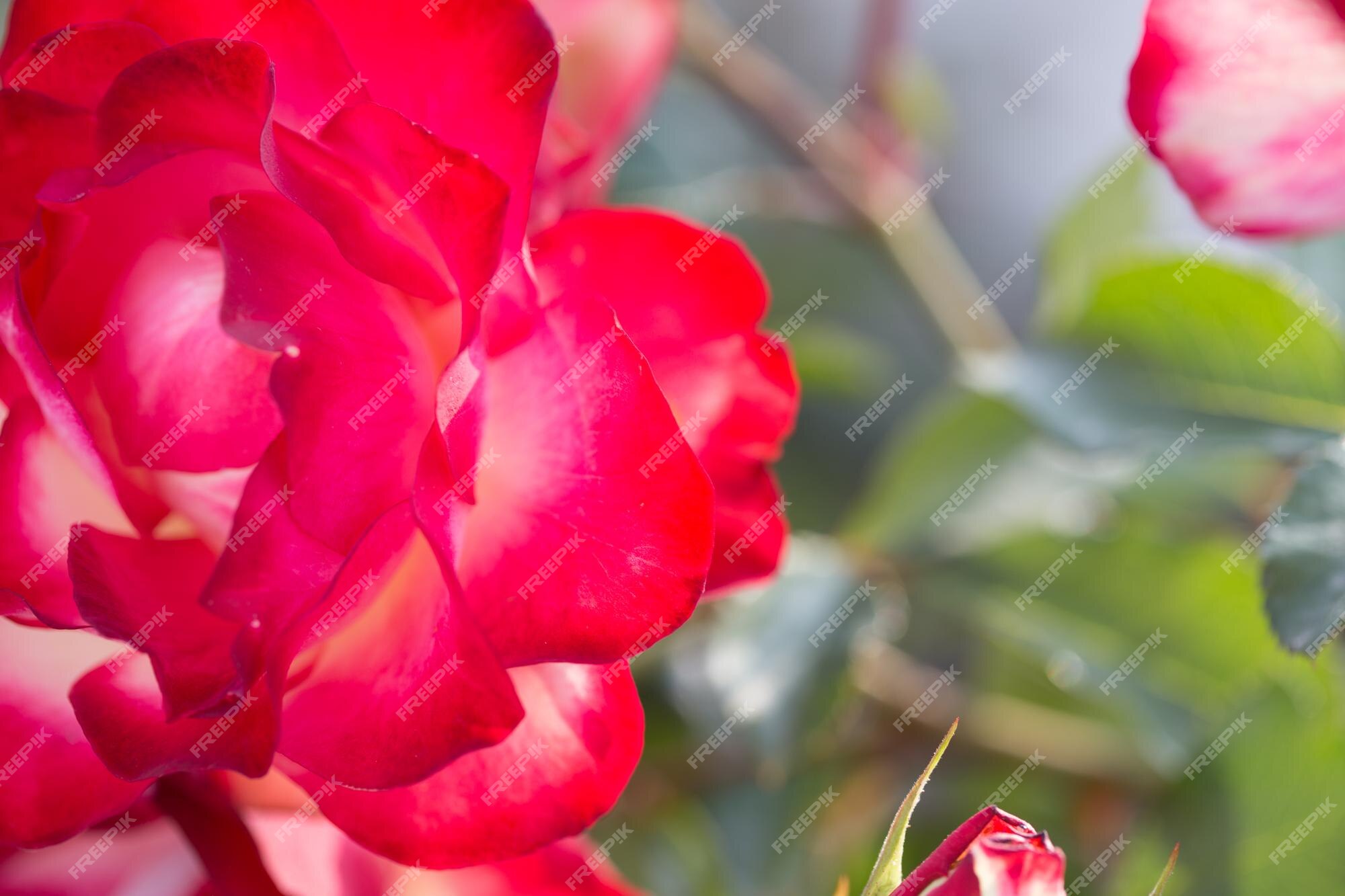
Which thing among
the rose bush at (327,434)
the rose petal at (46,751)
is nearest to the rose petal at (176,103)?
the rose bush at (327,434)

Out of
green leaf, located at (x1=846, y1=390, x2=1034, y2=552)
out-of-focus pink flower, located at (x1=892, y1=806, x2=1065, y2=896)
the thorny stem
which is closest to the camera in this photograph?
out-of-focus pink flower, located at (x1=892, y1=806, x2=1065, y2=896)

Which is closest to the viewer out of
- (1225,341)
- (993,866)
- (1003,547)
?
(993,866)

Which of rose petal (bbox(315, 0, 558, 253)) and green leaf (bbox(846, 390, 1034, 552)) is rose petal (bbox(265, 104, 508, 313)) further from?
green leaf (bbox(846, 390, 1034, 552))

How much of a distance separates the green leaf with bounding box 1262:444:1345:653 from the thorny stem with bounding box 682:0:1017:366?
30 centimetres

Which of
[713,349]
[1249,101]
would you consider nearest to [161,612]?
[713,349]

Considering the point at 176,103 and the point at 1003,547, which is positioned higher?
the point at 176,103

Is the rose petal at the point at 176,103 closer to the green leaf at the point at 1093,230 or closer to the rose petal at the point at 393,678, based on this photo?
the rose petal at the point at 393,678

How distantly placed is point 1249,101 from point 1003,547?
0.31 metres

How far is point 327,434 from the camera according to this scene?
24cm

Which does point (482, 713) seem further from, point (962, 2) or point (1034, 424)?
point (962, 2)

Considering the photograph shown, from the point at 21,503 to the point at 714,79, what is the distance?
1.41ft

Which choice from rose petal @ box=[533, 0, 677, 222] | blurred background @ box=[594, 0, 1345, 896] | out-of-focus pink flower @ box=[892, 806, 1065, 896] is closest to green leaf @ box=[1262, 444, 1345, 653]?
blurred background @ box=[594, 0, 1345, 896]

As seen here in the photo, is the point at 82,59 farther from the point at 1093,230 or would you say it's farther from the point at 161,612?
the point at 1093,230

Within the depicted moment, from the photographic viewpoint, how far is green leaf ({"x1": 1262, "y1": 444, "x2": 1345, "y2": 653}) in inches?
11.4
